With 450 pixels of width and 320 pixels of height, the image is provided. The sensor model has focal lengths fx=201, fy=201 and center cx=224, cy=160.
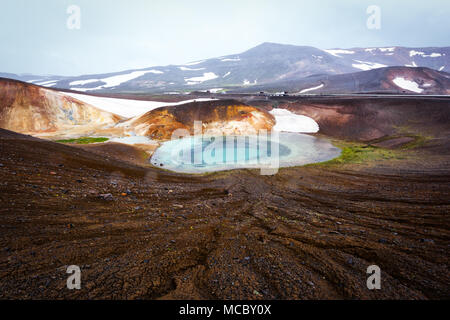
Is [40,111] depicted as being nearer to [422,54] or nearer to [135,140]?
[135,140]

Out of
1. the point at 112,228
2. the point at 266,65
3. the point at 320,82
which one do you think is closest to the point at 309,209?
the point at 112,228

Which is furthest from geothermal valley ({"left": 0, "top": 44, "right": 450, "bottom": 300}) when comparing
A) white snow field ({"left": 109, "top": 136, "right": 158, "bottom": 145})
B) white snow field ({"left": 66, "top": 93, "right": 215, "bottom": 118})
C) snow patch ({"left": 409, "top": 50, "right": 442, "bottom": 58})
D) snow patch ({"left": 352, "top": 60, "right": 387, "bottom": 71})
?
snow patch ({"left": 409, "top": 50, "right": 442, "bottom": 58})

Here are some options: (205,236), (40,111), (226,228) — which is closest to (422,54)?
(226,228)

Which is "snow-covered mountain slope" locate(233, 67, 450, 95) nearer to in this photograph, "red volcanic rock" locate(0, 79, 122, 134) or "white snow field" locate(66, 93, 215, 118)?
"white snow field" locate(66, 93, 215, 118)

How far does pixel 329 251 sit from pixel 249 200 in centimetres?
561

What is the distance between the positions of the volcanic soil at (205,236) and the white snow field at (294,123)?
25642mm

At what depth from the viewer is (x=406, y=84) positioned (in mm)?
73375

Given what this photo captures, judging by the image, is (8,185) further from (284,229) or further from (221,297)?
(284,229)

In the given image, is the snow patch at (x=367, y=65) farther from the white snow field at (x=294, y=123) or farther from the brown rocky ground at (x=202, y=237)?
the brown rocky ground at (x=202, y=237)

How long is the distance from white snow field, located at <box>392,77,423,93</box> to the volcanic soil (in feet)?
270

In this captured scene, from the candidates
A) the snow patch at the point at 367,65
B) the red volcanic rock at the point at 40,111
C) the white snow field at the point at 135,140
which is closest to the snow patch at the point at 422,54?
the snow patch at the point at 367,65

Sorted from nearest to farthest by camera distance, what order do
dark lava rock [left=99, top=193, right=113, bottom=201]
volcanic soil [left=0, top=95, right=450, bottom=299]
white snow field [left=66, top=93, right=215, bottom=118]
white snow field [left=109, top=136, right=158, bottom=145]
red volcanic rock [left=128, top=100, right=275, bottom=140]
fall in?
volcanic soil [left=0, top=95, right=450, bottom=299], dark lava rock [left=99, top=193, right=113, bottom=201], white snow field [left=109, top=136, right=158, bottom=145], red volcanic rock [left=128, top=100, right=275, bottom=140], white snow field [left=66, top=93, right=215, bottom=118]

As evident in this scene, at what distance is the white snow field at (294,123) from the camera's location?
38.2 meters

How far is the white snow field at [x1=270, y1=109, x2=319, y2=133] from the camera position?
3816 cm
